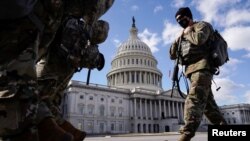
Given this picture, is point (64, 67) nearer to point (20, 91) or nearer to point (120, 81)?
point (20, 91)

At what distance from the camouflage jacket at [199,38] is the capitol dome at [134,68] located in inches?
2896

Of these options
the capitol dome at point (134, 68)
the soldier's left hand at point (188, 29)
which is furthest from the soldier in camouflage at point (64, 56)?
the capitol dome at point (134, 68)

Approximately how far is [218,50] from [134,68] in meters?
76.6

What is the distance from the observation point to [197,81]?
13.3 feet

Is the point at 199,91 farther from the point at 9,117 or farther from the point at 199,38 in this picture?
the point at 9,117

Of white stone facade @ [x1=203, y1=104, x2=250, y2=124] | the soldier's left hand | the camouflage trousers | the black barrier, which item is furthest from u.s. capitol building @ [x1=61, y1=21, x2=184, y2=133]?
the black barrier

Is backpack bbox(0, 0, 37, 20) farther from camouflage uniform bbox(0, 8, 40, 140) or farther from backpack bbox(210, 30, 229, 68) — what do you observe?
backpack bbox(210, 30, 229, 68)

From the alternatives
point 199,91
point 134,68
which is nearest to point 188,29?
point 199,91

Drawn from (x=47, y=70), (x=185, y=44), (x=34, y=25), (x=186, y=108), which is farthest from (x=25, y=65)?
(x=185, y=44)

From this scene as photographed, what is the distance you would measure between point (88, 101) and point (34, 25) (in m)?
63.6

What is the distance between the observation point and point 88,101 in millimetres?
64062

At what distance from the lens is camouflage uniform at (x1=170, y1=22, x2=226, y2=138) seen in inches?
154

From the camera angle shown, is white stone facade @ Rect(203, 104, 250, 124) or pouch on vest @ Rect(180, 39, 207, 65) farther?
white stone facade @ Rect(203, 104, 250, 124)

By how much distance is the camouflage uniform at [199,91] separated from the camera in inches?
154
